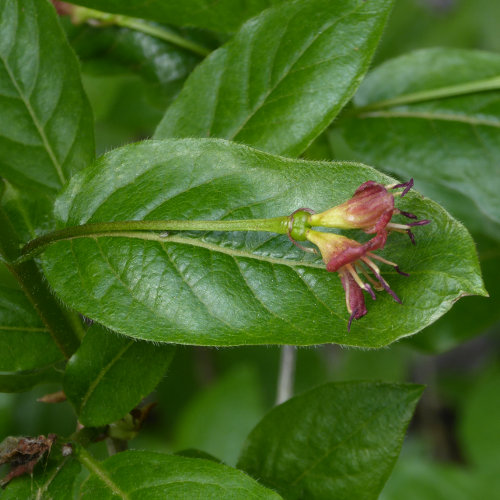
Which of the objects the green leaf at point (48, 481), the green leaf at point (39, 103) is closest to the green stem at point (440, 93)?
the green leaf at point (39, 103)

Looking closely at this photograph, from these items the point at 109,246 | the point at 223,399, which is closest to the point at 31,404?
the point at 223,399

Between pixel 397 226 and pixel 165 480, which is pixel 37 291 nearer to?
pixel 165 480

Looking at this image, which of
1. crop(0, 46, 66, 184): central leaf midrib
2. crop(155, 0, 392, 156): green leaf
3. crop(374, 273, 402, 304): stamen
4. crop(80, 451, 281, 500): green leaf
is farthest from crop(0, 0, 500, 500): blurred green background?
crop(80, 451, 281, 500): green leaf

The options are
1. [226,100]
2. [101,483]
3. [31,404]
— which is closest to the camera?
[101,483]

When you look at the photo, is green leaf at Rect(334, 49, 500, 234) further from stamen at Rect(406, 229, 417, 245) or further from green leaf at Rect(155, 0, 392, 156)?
stamen at Rect(406, 229, 417, 245)

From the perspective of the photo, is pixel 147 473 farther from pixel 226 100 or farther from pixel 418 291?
pixel 226 100

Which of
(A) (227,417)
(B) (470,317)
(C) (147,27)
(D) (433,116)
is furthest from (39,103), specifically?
(A) (227,417)

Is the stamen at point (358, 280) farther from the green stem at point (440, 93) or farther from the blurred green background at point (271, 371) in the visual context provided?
the green stem at point (440, 93)
